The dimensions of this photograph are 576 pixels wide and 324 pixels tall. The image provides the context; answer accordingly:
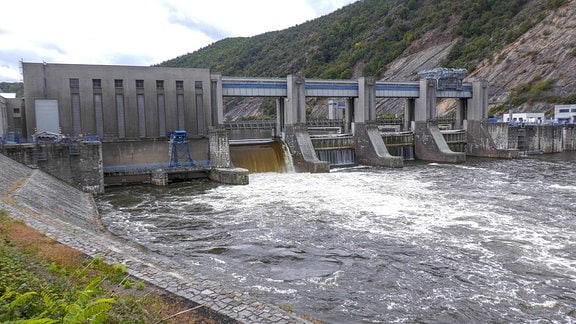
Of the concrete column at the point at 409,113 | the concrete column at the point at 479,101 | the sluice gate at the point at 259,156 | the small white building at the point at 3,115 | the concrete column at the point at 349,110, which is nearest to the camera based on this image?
the small white building at the point at 3,115

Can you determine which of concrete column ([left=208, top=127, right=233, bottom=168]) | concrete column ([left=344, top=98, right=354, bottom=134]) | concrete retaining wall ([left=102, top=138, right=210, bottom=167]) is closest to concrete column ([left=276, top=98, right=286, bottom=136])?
concrete column ([left=344, top=98, right=354, bottom=134])

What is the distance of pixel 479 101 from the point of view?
48.8m

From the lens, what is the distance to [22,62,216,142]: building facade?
29.4m

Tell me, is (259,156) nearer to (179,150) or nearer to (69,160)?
(179,150)

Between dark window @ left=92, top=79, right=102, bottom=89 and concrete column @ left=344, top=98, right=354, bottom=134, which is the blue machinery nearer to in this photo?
dark window @ left=92, top=79, right=102, bottom=89

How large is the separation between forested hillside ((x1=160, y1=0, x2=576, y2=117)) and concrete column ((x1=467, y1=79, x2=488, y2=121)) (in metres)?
22.6

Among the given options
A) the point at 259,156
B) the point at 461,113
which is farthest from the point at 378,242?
the point at 461,113

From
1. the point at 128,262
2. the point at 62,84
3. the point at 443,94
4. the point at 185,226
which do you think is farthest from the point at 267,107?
the point at 128,262

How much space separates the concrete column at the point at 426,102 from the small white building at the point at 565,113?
22646mm

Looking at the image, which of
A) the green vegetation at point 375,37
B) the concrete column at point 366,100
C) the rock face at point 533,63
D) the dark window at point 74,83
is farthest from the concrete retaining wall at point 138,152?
the green vegetation at point 375,37

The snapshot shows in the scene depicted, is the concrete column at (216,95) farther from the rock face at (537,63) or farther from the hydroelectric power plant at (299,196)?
the rock face at (537,63)

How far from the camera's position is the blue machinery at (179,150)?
1272 inches

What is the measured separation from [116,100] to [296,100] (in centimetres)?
1461

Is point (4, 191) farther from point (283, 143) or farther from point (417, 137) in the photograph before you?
point (417, 137)
